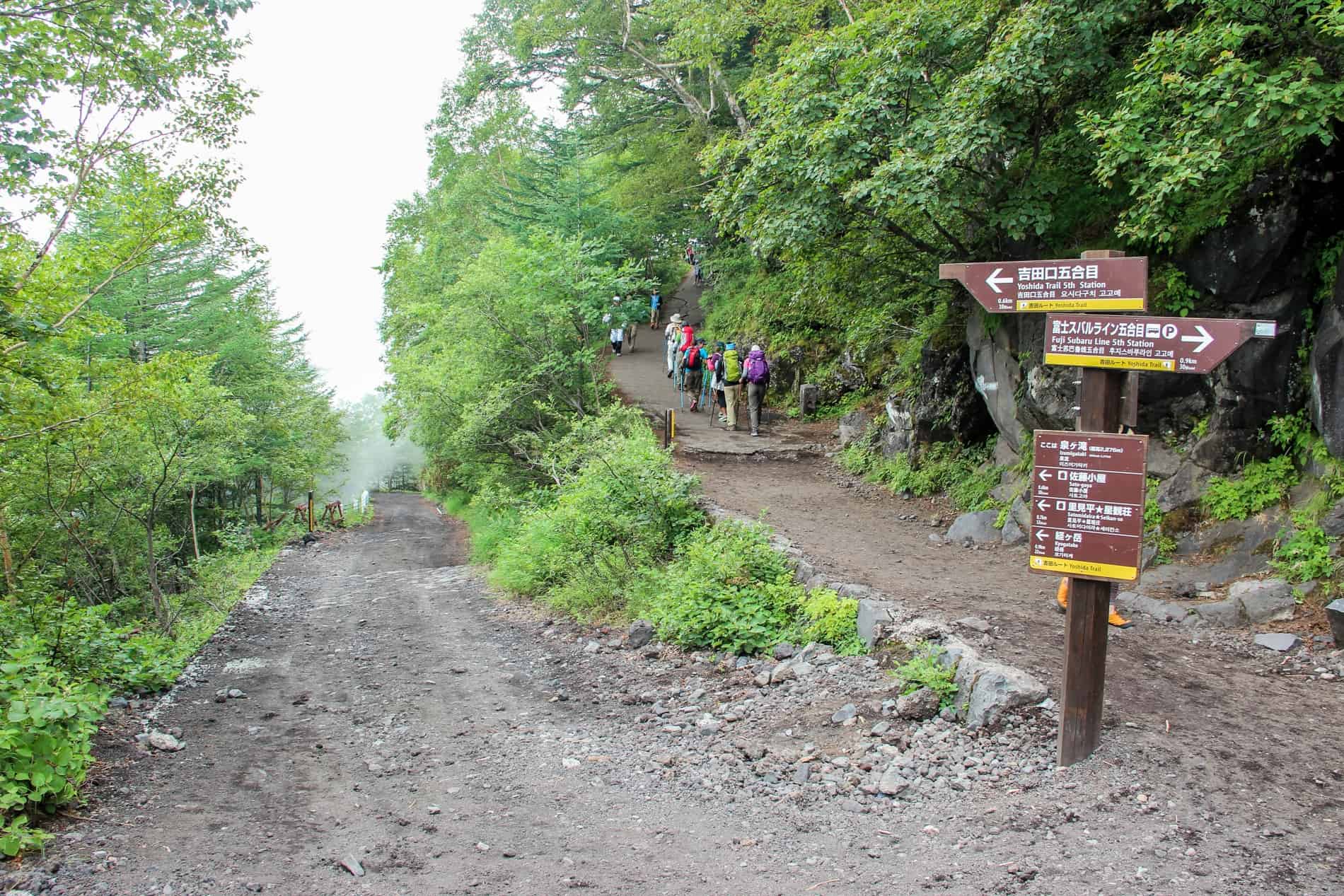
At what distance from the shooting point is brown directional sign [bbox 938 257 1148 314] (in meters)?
4.79

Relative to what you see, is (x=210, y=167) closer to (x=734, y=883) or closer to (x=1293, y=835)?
(x=734, y=883)

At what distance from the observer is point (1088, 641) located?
15.8ft

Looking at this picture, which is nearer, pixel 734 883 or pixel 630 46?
pixel 734 883

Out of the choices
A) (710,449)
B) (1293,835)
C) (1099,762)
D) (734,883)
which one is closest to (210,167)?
(710,449)

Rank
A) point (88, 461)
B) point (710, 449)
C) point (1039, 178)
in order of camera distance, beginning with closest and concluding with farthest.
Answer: point (1039, 178)
point (88, 461)
point (710, 449)

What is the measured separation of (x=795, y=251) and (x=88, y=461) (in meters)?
12.0

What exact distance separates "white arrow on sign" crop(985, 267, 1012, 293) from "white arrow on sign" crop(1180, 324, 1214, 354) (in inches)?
44.4

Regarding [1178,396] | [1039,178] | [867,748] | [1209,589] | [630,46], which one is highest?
[630,46]

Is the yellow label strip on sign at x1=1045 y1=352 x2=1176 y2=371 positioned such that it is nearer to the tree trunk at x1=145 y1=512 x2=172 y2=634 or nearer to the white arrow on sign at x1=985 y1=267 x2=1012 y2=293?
the white arrow on sign at x1=985 y1=267 x2=1012 y2=293

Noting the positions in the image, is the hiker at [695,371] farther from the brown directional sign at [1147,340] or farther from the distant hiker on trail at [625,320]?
the brown directional sign at [1147,340]

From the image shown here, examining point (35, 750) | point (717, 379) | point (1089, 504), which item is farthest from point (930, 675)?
point (717, 379)

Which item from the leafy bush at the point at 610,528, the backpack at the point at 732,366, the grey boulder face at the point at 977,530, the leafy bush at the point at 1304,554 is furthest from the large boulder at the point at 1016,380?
the backpack at the point at 732,366

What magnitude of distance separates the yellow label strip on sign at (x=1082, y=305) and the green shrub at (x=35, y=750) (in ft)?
21.3

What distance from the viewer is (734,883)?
4113 millimetres
